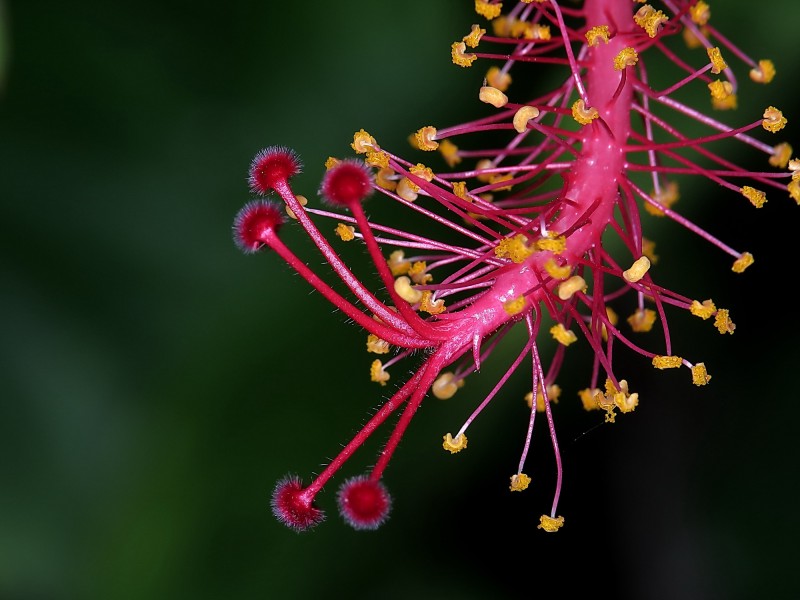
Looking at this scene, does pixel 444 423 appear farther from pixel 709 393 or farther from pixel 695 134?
pixel 695 134

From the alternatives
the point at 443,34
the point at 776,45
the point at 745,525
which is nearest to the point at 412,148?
the point at 443,34

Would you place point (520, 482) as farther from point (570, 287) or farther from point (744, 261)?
point (744, 261)

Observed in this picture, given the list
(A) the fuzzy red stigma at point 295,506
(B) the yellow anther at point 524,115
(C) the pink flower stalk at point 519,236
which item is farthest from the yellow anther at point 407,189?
(A) the fuzzy red stigma at point 295,506

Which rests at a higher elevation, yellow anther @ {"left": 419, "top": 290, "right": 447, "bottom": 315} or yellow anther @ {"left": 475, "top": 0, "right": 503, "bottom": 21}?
yellow anther @ {"left": 475, "top": 0, "right": 503, "bottom": 21}

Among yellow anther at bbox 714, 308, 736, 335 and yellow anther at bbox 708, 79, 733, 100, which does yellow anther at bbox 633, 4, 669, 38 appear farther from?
yellow anther at bbox 714, 308, 736, 335

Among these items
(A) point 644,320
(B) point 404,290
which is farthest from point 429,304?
(A) point 644,320

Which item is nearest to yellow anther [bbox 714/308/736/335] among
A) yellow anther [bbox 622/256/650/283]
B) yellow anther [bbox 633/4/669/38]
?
yellow anther [bbox 622/256/650/283]
